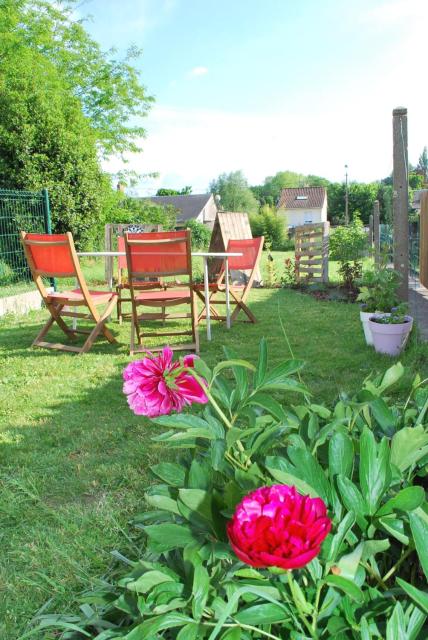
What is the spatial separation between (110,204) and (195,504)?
14979 millimetres

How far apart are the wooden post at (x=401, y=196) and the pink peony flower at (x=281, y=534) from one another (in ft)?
13.9

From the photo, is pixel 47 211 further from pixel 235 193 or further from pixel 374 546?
pixel 235 193

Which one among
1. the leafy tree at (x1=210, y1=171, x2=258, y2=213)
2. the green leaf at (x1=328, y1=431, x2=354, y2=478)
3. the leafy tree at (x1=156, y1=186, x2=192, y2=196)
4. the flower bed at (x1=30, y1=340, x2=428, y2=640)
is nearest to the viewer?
the flower bed at (x1=30, y1=340, x2=428, y2=640)

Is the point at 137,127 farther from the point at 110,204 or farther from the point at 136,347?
the point at 136,347

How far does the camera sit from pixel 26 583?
5.41ft

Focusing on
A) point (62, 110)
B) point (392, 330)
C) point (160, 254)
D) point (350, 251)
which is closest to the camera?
point (392, 330)

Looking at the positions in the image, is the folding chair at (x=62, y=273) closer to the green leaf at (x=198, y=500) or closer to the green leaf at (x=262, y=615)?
the green leaf at (x=198, y=500)

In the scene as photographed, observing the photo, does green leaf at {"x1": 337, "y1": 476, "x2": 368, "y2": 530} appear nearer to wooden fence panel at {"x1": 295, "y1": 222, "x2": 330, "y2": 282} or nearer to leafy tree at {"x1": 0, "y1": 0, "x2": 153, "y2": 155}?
wooden fence panel at {"x1": 295, "y1": 222, "x2": 330, "y2": 282}

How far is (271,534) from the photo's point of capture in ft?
1.80

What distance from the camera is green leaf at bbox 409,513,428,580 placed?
0.72 meters

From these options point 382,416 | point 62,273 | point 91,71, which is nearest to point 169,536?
point 382,416

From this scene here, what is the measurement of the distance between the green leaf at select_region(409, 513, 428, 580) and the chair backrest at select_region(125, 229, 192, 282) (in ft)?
13.2

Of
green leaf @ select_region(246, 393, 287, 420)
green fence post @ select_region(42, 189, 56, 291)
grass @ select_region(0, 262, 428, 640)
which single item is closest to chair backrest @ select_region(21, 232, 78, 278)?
grass @ select_region(0, 262, 428, 640)

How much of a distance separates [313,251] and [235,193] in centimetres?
5952
